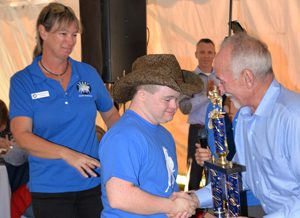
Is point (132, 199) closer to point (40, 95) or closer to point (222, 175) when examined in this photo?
point (222, 175)

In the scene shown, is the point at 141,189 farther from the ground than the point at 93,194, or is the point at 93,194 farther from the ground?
the point at 141,189

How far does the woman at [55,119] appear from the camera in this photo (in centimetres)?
201

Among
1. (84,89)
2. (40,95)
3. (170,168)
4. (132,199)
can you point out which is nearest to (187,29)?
(84,89)

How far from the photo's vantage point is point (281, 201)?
1.74 meters

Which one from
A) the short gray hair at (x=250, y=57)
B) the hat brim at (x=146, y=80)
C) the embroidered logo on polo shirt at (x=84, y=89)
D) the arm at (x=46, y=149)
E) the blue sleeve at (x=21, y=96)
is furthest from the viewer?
the embroidered logo on polo shirt at (x=84, y=89)

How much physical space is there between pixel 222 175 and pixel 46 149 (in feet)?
2.46

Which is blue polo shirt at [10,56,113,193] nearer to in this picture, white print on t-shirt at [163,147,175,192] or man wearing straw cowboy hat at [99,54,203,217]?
man wearing straw cowboy hat at [99,54,203,217]

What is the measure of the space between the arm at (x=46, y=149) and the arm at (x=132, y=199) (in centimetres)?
42

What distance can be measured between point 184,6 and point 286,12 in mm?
1108

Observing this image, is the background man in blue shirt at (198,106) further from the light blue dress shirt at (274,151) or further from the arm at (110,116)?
the light blue dress shirt at (274,151)

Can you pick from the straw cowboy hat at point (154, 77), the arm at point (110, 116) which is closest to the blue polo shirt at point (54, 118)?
the arm at point (110, 116)

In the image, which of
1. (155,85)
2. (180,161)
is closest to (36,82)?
(155,85)

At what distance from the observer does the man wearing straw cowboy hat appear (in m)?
1.41

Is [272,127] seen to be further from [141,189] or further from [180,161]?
[180,161]
